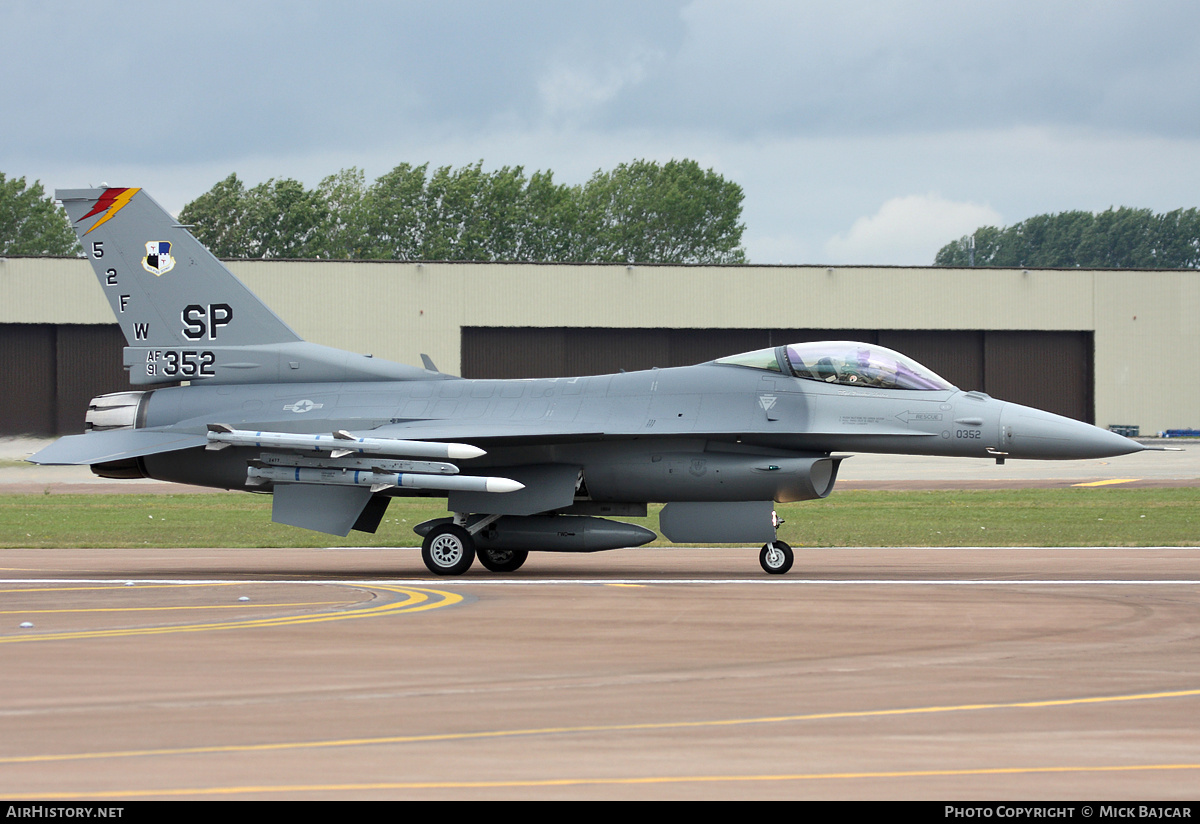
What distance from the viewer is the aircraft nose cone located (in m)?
15.8

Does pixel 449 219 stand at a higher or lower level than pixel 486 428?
higher

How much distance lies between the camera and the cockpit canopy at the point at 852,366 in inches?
647

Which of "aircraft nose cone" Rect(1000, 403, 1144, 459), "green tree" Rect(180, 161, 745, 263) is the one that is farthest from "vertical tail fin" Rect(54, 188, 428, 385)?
"green tree" Rect(180, 161, 745, 263)

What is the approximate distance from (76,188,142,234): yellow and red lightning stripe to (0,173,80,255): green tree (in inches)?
3466

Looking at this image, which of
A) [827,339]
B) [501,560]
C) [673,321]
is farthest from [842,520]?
[827,339]

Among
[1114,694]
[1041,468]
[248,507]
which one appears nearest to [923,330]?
[1041,468]

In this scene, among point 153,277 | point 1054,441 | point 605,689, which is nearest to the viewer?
point 605,689

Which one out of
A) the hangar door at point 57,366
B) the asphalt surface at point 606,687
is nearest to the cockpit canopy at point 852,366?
the asphalt surface at point 606,687

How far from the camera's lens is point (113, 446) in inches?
685

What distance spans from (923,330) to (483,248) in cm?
5315

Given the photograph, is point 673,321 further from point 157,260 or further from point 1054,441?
point 1054,441

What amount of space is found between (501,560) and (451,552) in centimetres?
117

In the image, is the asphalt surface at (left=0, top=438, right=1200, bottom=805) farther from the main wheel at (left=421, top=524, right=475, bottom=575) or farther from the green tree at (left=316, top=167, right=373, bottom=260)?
the green tree at (left=316, top=167, right=373, bottom=260)
